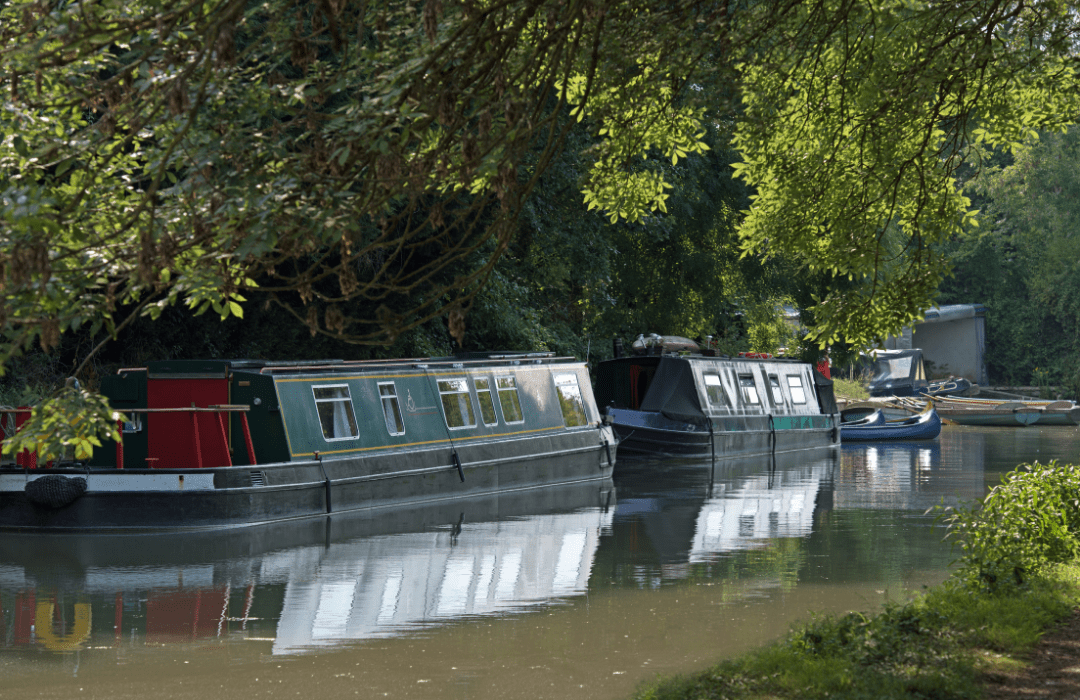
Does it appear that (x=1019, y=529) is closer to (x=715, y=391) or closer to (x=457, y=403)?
(x=457, y=403)

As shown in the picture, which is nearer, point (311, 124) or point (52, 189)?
point (52, 189)

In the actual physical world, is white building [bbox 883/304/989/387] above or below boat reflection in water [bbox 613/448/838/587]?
above

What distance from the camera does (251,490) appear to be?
14102 mm

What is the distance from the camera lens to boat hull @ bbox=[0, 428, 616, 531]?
13594mm

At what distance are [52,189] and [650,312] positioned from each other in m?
22.8

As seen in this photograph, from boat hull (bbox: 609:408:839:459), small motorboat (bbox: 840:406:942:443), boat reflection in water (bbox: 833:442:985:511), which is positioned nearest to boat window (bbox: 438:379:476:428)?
boat reflection in water (bbox: 833:442:985:511)

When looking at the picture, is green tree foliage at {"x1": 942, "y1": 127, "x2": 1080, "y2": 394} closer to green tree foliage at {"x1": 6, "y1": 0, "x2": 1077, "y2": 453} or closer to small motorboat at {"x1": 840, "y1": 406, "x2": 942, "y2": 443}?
→ small motorboat at {"x1": 840, "y1": 406, "x2": 942, "y2": 443}

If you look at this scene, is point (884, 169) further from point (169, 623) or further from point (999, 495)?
point (169, 623)

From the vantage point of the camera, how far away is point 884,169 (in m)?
10.0

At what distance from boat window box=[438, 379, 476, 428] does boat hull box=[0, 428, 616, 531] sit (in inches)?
15.2

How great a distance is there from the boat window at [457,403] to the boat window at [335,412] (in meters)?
1.92

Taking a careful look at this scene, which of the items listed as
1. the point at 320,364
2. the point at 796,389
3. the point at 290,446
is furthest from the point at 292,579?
the point at 796,389

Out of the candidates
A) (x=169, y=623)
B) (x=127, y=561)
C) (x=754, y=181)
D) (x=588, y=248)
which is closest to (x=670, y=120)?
(x=754, y=181)

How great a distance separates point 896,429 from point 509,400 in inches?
637
